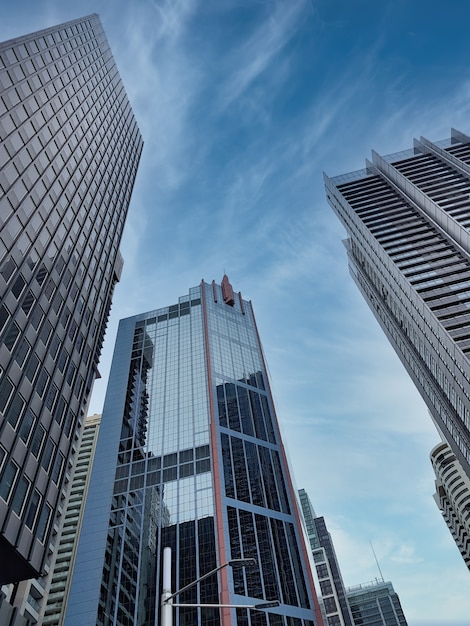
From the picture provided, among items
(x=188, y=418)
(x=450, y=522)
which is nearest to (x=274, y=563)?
(x=188, y=418)

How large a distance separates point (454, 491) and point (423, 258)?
82.4 meters

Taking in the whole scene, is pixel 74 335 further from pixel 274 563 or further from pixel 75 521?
pixel 75 521

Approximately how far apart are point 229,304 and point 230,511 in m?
68.2

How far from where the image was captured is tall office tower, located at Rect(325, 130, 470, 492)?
81.2 meters

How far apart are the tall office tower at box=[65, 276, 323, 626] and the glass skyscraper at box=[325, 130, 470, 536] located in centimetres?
3369

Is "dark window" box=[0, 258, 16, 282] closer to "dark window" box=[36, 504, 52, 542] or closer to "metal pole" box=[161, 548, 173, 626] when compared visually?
"dark window" box=[36, 504, 52, 542]

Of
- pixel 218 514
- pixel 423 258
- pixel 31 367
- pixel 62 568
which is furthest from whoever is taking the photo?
pixel 62 568

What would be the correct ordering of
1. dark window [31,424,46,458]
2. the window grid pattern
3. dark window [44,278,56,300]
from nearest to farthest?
dark window [31,424,46,458]
dark window [44,278,56,300]
the window grid pattern

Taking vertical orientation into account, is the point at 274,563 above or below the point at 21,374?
above

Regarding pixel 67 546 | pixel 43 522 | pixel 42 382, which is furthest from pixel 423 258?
pixel 67 546

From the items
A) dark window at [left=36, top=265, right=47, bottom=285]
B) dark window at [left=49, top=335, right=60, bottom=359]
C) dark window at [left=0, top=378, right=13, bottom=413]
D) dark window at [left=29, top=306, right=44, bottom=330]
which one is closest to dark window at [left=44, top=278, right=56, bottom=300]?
dark window at [left=36, top=265, right=47, bottom=285]

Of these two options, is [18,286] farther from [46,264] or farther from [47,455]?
[47,455]

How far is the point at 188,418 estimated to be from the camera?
10388cm

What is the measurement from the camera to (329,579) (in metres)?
165
